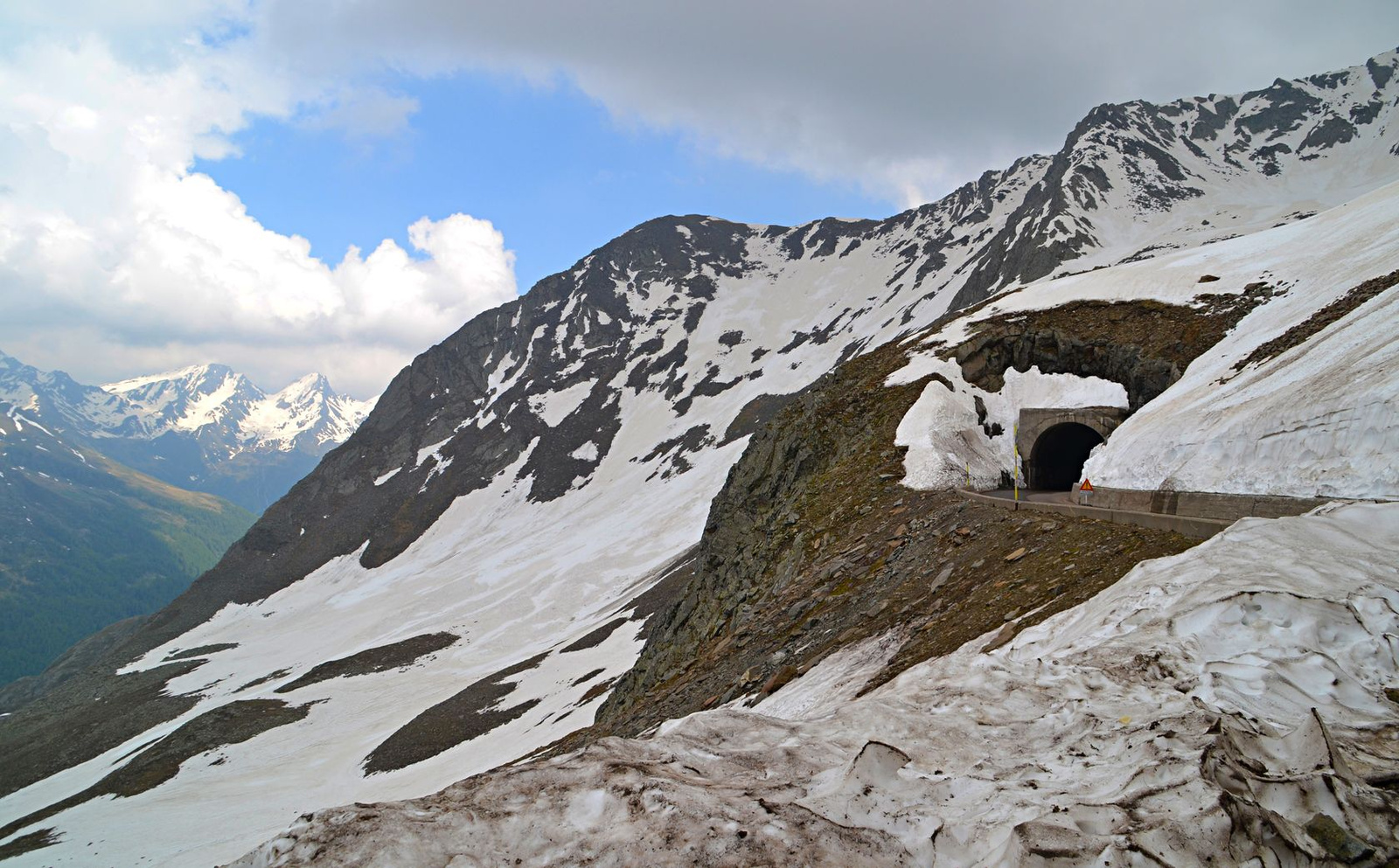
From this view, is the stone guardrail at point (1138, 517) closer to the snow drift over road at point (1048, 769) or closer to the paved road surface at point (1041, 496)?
the paved road surface at point (1041, 496)

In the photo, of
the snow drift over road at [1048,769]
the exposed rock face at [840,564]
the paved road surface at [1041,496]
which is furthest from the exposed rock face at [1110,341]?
the snow drift over road at [1048,769]

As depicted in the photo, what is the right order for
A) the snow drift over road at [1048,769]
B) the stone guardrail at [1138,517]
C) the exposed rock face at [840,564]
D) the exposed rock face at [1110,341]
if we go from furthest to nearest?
the exposed rock face at [1110,341]
the exposed rock face at [840,564]
the stone guardrail at [1138,517]
the snow drift over road at [1048,769]

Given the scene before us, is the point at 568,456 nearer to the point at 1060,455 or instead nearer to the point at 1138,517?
the point at 1060,455

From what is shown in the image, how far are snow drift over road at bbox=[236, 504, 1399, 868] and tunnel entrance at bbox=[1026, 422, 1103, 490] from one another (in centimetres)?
1938

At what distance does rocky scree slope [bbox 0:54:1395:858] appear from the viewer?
54.7m

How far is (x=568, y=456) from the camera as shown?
116125mm

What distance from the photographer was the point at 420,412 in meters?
145

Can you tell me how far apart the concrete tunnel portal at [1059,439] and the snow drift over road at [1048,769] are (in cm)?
1830

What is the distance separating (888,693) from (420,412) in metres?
150

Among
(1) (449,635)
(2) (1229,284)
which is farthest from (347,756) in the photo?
(2) (1229,284)

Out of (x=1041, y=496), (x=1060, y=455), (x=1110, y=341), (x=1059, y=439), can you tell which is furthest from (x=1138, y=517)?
(x=1110, y=341)

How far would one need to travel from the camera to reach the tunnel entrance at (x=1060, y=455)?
27906 millimetres

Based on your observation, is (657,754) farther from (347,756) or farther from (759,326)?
(759,326)

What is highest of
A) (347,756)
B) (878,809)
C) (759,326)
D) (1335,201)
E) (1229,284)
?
(759,326)
